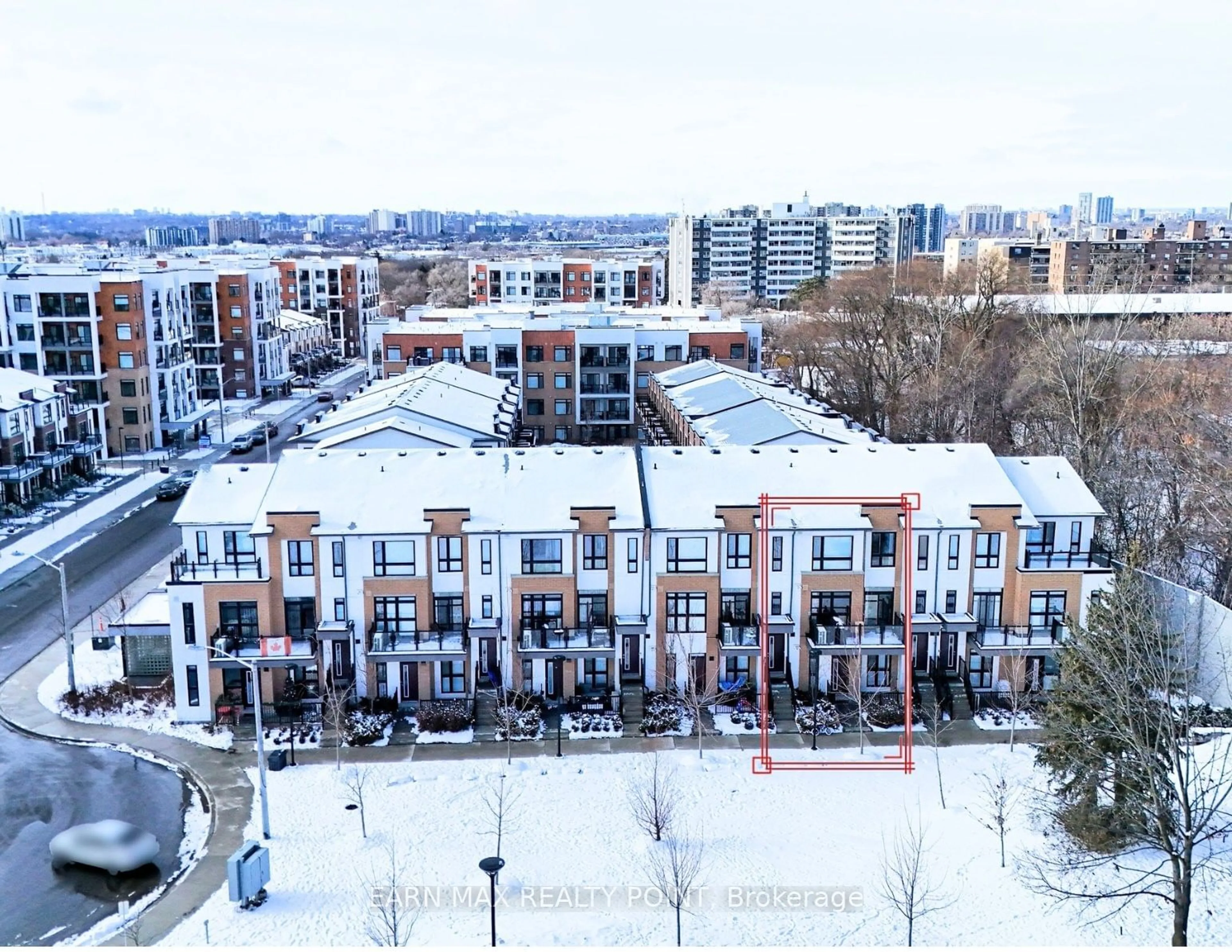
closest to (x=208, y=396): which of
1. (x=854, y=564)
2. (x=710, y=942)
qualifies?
(x=854, y=564)

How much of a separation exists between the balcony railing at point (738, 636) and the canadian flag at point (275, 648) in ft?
44.0

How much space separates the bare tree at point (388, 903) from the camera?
22750 millimetres

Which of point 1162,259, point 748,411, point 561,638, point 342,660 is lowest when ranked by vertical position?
point 342,660

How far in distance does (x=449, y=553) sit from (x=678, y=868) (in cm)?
1361

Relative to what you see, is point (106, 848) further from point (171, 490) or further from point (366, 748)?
point (171, 490)

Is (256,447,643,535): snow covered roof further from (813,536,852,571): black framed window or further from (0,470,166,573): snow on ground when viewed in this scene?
(0,470,166,573): snow on ground

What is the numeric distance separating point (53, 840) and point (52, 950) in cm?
428

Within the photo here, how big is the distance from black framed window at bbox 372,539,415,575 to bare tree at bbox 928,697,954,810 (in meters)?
16.4

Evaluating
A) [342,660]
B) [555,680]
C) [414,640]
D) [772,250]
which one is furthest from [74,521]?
[772,250]

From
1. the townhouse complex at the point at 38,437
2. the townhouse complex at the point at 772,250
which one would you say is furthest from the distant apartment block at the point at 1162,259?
the townhouse complex at the point at 38,437

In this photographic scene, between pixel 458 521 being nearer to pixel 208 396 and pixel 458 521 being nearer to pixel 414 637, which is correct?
pixel 414 637

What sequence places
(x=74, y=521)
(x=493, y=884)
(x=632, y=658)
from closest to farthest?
(x=493, y=884) < (x=632, y=658) < (x=74, y=521)

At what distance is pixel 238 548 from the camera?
3481 cm

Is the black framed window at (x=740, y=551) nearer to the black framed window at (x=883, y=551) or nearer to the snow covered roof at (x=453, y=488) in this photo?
the snow covered roof at (x=453, y=488)
